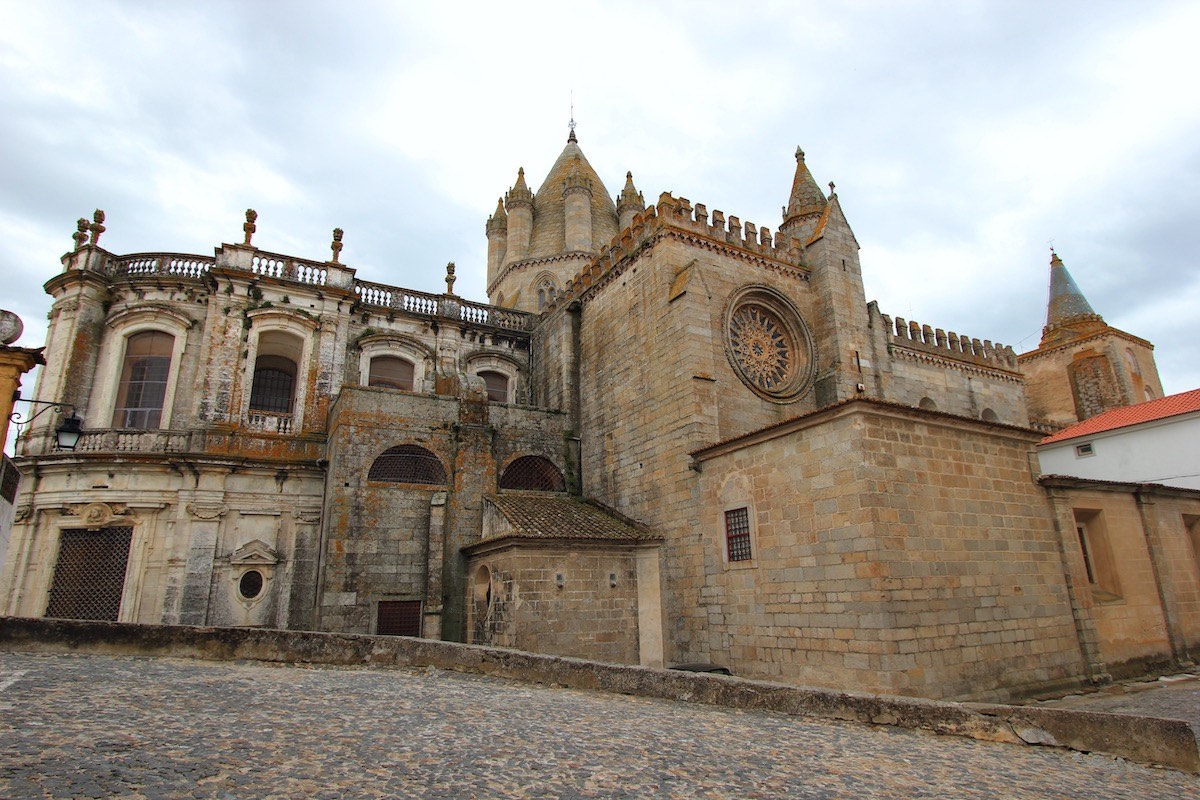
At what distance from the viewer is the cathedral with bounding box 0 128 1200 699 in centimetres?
1169

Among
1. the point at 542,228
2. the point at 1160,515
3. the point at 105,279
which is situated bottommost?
the point at 1160,515

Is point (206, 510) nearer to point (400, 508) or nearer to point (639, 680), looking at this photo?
point (400, 508)

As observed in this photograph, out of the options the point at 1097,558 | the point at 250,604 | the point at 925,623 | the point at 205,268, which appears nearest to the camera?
the point at 925,623

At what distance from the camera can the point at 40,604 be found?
16422 mm

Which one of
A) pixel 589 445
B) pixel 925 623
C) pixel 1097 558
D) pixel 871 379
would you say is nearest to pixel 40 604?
pixel 589 445

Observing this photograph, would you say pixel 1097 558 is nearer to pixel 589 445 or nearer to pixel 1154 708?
pixel 1154 708

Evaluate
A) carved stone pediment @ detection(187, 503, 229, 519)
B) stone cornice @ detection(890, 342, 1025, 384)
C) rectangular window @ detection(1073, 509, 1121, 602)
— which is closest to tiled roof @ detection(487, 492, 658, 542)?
carved stone pediment @ detection(187, 503, 229, 519)

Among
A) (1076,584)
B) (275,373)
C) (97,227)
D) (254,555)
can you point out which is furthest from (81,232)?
(1076,584)

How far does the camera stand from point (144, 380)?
19406 mm

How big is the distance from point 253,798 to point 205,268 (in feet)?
65.2

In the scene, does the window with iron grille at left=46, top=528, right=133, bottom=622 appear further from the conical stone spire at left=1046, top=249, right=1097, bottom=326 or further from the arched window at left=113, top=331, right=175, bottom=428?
the conical stone spire at left=1046, top=249, right=1097, bottom=326

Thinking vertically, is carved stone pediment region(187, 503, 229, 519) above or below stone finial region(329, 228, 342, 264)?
below

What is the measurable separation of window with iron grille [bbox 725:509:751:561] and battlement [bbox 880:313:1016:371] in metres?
12.5

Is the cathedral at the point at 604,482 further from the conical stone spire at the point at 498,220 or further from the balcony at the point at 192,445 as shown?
the conical stone spire at the point at 498,220
